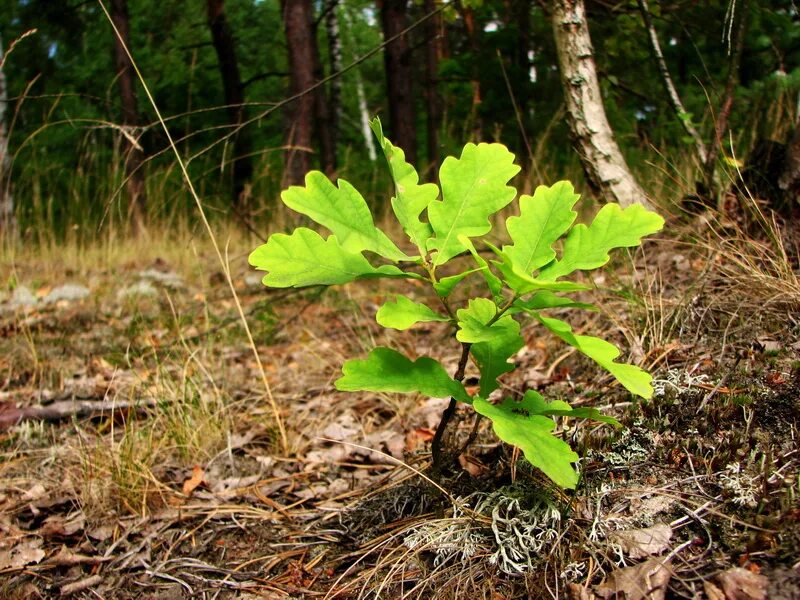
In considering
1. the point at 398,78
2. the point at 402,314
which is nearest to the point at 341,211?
the point at 402,314

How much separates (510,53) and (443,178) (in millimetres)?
6056

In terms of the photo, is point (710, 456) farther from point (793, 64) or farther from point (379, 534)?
point (793, 64)

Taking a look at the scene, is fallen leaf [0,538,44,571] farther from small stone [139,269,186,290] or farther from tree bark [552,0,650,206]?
small stone [139,269,186,290]

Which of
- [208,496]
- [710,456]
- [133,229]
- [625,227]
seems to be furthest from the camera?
[133,229]

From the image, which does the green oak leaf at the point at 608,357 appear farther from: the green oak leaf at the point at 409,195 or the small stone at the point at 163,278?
the small stone at the point at 163,278

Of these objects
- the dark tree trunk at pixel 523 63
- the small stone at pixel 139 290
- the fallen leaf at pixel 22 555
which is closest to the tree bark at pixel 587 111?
the fallen leaf at pixel 22 555

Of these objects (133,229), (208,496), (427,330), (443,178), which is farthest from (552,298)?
(133,229)

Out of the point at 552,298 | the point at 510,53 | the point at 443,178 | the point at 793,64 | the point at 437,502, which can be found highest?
the point at 510,53

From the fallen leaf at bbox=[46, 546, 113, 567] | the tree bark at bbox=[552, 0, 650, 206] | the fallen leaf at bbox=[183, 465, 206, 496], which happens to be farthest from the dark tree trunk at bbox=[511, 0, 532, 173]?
the fallen leaf at bbox=[46, 546, 113, 567]

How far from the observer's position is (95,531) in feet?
5.55

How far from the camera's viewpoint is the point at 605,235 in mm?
1114

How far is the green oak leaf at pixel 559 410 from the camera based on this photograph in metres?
1.13

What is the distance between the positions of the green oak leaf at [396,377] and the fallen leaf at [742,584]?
0.51 metres

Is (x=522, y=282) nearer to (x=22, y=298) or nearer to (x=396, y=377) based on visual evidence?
(x=396, y=377)
